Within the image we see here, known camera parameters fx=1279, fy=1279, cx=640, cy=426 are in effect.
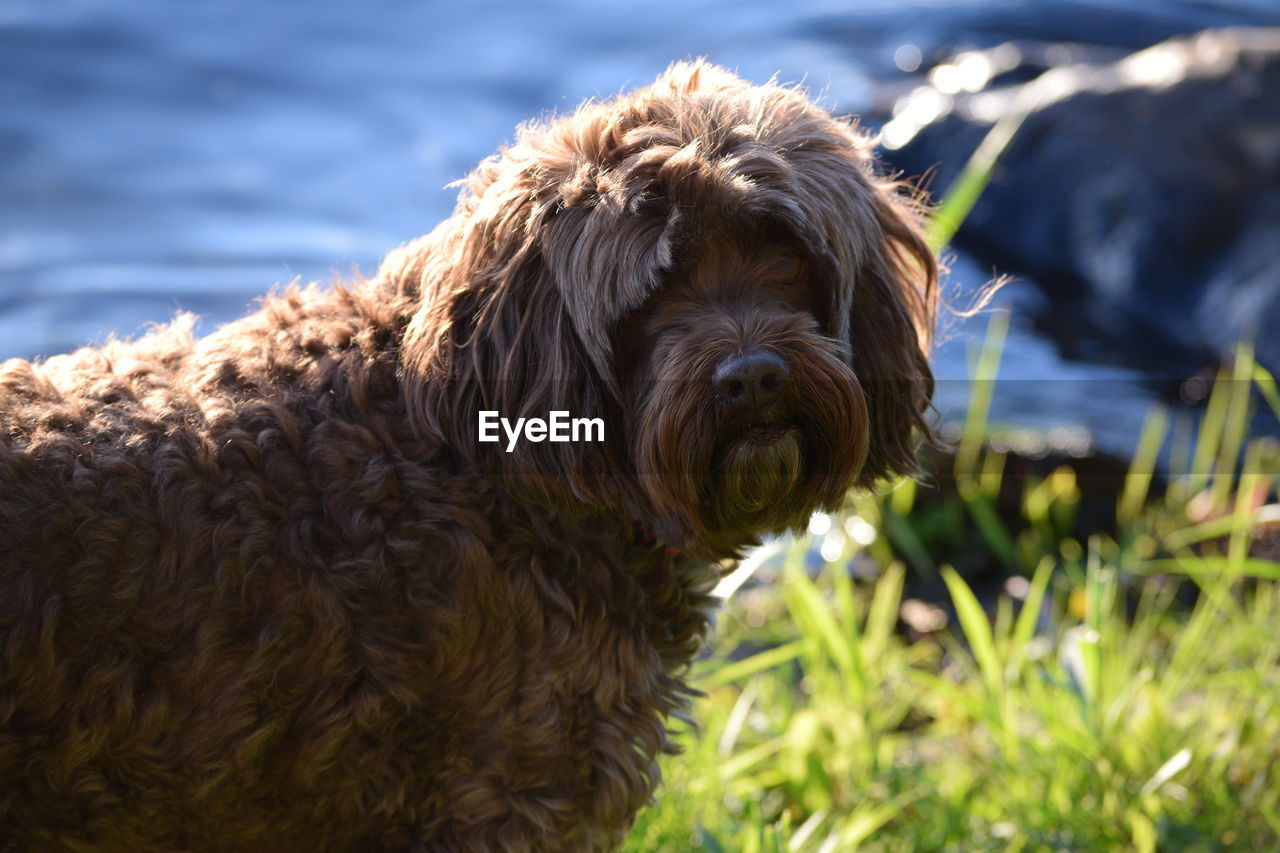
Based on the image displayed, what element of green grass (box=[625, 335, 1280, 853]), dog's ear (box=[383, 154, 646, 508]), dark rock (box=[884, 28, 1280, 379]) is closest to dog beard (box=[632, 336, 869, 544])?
dog's ear (box=[383, 154, 646, 508])

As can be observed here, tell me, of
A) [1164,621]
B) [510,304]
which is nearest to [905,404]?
[510,304]

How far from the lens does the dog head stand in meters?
2.31

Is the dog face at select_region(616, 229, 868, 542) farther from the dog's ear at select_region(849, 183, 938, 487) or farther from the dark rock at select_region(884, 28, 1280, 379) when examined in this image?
the dark rock at select_region(884, 28, 1280, 379)

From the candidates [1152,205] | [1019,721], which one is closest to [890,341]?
[1019,721]

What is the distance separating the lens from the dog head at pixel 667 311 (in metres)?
2.31

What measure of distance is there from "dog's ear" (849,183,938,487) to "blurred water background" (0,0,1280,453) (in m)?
4.15

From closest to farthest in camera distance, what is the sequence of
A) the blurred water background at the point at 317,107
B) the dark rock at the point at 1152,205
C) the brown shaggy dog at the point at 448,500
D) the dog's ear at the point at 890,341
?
the brown shaggy dog at the point at 448,500 → the dog's ear at the point at 890,341 → the dark rock at the point at 1152,205 → the blurred water background at the point at 317,107

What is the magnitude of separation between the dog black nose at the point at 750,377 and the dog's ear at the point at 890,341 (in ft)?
1.31

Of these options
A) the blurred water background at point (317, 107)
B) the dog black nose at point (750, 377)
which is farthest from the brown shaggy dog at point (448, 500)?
the blurred water background at point (317, 107)

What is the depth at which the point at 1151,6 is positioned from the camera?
1115 centimetres

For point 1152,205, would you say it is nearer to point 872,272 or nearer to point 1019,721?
point 1019,721

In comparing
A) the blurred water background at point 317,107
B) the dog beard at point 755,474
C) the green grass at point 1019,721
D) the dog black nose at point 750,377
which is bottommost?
the green grass at point 1019,721

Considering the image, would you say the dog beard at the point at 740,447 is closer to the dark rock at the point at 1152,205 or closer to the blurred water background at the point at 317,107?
the blurred water background at the point at 317,107

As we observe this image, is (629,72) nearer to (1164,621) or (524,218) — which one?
(1164,621)
